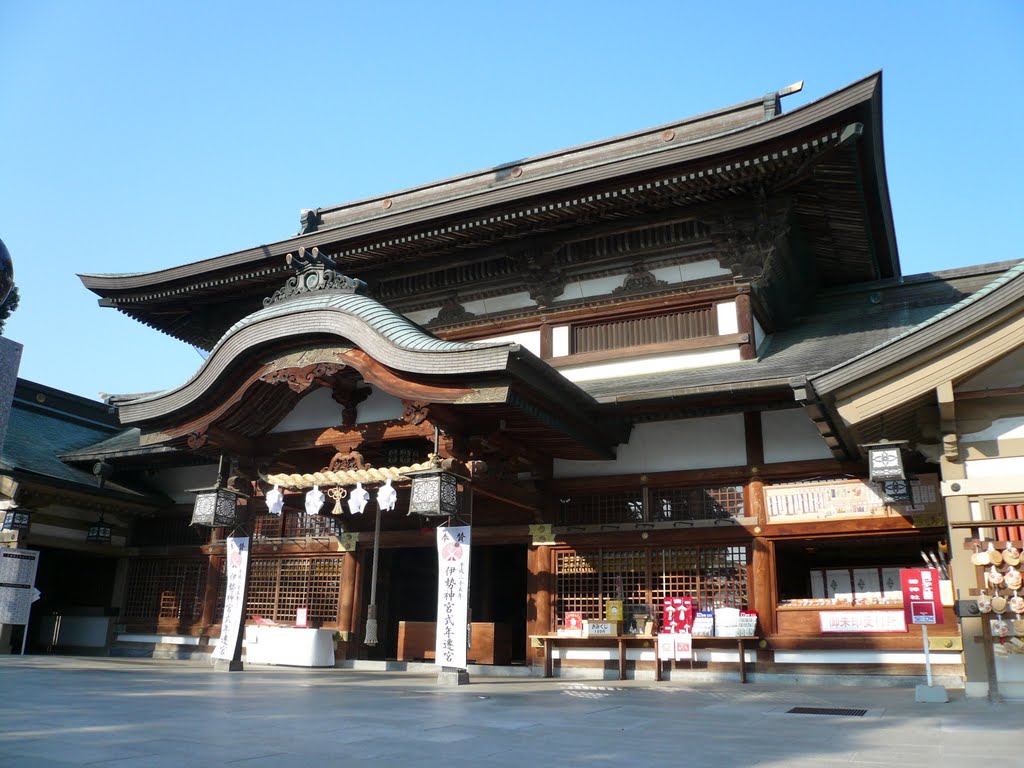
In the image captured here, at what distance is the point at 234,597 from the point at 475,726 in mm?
7955

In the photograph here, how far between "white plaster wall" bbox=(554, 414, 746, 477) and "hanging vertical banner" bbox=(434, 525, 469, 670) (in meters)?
3.41

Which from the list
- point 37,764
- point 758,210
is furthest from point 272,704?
point 758,210

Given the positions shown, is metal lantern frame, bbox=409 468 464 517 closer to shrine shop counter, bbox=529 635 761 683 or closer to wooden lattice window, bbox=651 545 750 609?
shrine shop counter, bbox=529 635 761 683

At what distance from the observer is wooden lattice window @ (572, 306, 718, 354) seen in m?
13.7

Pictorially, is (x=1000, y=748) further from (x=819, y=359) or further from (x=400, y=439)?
(x=400, y=439)

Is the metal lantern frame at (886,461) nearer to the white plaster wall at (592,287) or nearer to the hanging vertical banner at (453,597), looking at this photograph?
the hanging vertical banner at (453,597)

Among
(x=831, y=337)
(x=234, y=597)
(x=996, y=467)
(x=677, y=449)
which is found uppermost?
(x=831, y=337)

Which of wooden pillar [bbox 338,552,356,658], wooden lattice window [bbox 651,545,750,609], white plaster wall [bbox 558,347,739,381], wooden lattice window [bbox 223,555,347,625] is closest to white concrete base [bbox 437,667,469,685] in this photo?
wooden lattice window [bbox 651,545,750,609]

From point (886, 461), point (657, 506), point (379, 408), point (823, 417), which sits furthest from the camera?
point (657, 506)

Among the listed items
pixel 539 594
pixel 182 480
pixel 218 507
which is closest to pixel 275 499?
pixel 218 507

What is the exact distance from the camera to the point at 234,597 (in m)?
13.4

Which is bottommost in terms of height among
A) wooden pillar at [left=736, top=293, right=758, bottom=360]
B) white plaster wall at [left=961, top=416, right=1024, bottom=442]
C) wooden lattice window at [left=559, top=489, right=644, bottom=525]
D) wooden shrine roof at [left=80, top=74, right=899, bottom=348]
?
wooden lattice window at [left=559, top=489, right=644, bottom=525]

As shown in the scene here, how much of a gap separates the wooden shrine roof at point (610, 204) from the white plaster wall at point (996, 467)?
4.82 meters

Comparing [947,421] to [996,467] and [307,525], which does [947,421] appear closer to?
[996,467]
